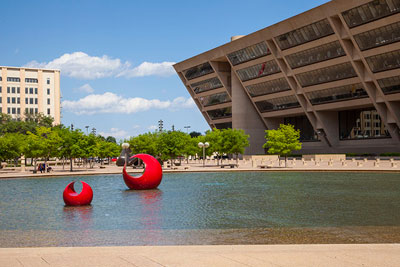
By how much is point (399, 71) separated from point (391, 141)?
14.2 m

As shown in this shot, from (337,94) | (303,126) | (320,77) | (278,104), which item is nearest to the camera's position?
(337,94)

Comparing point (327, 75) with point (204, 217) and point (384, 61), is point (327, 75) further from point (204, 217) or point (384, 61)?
point (204, 217)

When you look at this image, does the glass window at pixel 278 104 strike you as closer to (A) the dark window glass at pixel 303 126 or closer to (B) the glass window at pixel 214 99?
(A) the dark window glass at pixel 303 126

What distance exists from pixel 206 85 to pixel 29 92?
5352 centimetres

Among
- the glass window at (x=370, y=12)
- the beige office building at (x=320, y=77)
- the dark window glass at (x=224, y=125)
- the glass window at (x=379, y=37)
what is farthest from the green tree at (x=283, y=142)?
the dark window glass at (x=224, y=125)

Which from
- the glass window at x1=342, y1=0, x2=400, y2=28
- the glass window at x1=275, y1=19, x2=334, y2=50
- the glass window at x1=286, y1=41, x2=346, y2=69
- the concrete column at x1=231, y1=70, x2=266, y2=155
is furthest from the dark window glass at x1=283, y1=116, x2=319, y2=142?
the glass window at x1=342, y1=0, x2=400, y2=28

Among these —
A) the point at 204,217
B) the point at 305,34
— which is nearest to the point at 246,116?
the point at 305,34

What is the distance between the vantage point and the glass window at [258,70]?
256 ft

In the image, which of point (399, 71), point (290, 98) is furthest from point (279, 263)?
point (290, 98)

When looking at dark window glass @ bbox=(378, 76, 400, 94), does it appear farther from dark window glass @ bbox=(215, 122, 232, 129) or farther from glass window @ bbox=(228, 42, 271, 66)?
dark window glass @ bbox=(215, 122, 232, 129)

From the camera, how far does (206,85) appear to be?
100m

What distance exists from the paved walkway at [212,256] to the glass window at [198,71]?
87.6 metres

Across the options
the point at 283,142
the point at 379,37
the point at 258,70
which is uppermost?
the point at 258,70

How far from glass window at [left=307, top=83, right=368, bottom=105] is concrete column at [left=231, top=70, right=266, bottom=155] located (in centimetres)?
1884
